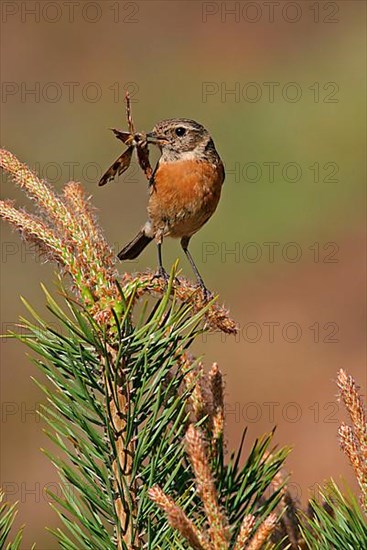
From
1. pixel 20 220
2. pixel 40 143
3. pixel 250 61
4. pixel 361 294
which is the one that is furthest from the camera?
pixel 250 61

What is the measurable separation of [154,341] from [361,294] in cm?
764

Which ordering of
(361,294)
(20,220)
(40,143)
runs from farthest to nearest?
(40,143) → (361,294) → (20,220)

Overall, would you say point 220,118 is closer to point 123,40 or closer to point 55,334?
point 123,40

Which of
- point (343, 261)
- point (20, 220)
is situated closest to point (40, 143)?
point (343, 261)

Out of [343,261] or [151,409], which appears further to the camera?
[343,261]

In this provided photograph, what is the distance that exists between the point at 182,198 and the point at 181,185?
5 cm

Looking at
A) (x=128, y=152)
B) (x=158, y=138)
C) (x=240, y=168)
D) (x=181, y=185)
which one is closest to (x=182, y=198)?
(x=181, y=185)

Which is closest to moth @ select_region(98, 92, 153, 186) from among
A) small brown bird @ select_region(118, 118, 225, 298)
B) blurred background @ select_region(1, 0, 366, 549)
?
small brown bird @ select_region(118, 118, 225, 298)

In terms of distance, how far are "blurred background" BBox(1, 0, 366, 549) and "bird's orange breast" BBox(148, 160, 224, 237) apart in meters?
2.97

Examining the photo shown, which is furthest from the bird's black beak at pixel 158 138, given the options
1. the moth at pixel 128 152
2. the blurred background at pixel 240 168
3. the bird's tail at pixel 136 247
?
the blurred background at pixel 240 168

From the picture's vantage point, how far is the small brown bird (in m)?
3.21

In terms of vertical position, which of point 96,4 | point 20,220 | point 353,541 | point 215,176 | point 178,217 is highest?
point 96,4

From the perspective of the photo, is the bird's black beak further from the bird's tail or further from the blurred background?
the blurred background

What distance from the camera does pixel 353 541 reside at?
1.09 m
